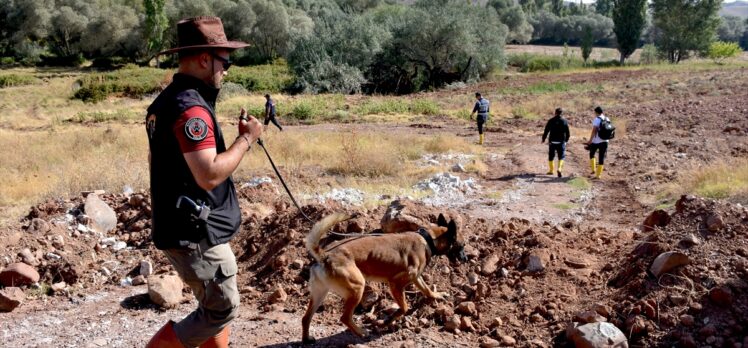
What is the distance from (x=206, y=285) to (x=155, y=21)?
169ft

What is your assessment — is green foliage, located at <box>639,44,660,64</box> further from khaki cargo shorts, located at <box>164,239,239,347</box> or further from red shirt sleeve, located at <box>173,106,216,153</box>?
red shirt sleeve, located at <box>173,106,216,153</box>

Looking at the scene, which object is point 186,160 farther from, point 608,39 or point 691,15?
point 608,39

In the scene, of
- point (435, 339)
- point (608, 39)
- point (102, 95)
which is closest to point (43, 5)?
point (102, 95)

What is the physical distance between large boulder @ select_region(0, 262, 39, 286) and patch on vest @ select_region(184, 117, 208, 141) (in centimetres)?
425

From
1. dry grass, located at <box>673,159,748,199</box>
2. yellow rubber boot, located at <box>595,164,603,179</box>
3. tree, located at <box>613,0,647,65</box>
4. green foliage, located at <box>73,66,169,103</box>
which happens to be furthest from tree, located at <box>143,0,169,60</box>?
dry grass, located at <box>673,159,748,199</box>

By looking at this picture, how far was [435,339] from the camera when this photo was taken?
4805 millimetres

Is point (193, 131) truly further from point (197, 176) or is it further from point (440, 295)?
point (440, 295)

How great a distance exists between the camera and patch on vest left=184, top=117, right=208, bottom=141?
2818 millimetres

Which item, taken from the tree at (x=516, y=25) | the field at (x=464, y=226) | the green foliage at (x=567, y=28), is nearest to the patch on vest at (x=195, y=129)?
the field at (x=464, y=226)

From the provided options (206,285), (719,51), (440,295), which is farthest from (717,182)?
(719,51)

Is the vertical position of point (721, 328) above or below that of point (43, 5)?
below

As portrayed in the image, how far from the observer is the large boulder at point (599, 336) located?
4.31m

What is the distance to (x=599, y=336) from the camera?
14.3ft

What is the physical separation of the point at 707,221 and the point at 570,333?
1.91 metres
